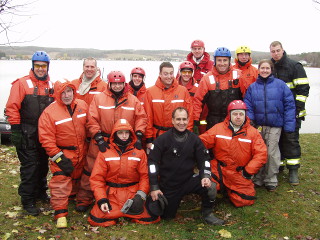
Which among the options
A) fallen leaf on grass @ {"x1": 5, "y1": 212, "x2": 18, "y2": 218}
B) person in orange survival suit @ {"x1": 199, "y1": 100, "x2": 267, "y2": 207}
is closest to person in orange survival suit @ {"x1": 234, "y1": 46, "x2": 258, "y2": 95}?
person in orange survival suit @ {"x1": 199, "y1": 100, "x2": 267, "y2": 207}

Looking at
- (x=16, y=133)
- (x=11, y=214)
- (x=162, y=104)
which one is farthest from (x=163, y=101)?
(x=11, y=214)

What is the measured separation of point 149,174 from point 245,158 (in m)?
1.89

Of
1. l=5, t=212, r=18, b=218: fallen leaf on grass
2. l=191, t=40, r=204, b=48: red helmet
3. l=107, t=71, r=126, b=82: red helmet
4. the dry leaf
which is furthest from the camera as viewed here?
l=191, t=40, r=204, b=48: red helmet

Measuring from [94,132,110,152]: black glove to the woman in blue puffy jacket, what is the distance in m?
2.99

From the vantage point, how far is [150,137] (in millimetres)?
6184

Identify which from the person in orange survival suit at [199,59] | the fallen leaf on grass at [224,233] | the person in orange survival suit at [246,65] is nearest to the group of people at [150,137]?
the fallen leaf on grass at [224,233]

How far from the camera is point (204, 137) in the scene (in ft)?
19.7

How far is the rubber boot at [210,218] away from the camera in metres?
5.42

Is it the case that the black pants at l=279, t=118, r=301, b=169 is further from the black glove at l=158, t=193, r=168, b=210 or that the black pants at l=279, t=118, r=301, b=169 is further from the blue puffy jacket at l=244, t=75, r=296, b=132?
the black glove at l=158, t=193, r=168, b=210

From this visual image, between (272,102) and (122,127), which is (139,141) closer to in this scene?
(122,127)

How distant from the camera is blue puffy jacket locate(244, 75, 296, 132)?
6.19m

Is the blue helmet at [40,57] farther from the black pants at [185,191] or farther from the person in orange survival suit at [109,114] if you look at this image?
the black pants at [185,191]

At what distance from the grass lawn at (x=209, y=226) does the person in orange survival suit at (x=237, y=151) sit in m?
0.33

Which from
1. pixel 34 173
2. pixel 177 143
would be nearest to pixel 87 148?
pixel 34 173
